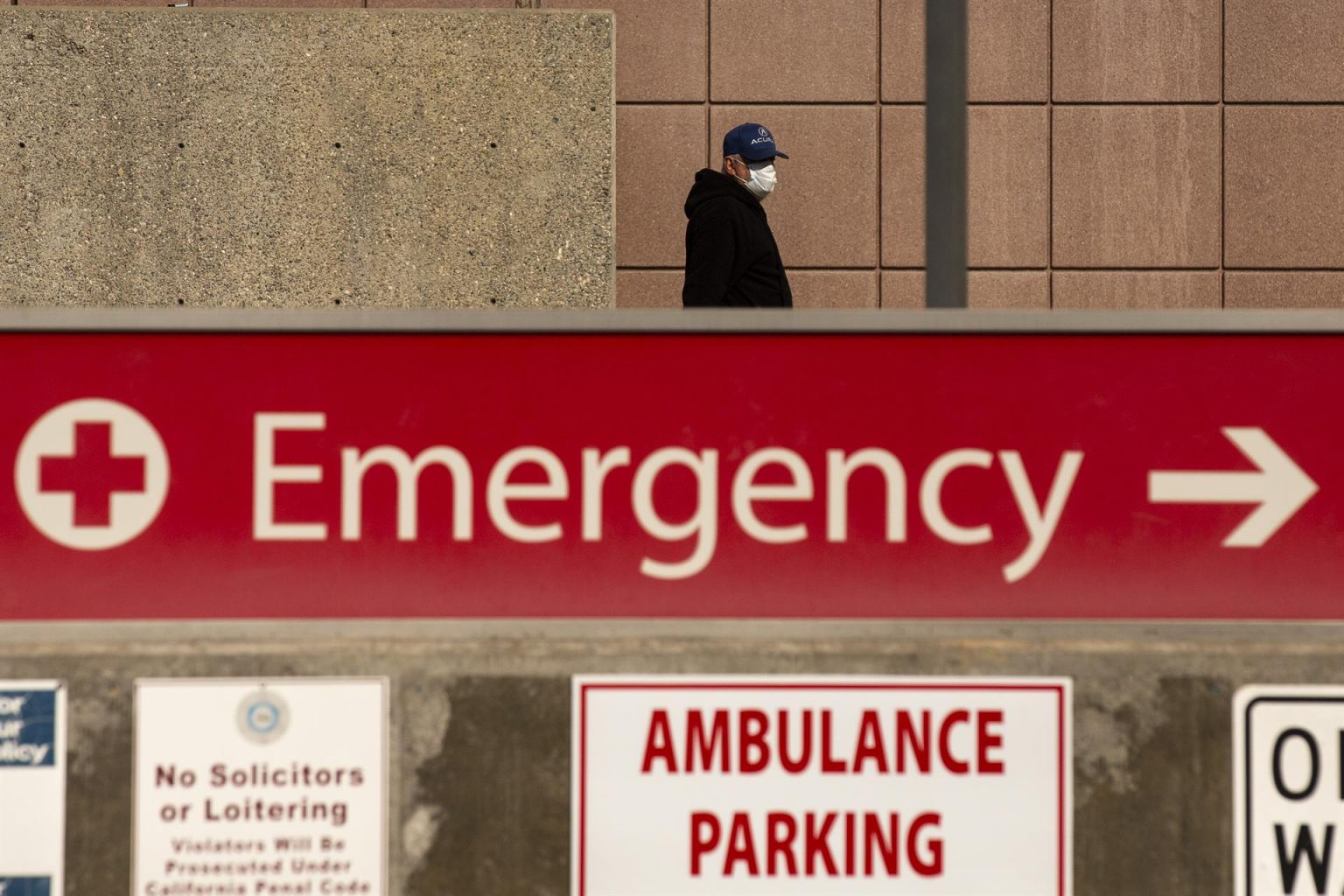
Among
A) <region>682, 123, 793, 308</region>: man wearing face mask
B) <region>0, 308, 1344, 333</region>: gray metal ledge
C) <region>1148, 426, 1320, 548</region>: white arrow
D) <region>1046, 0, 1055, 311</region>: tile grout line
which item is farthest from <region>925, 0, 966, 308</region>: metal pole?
<region>1046, 0, 1055, 311</region>: tile grout line

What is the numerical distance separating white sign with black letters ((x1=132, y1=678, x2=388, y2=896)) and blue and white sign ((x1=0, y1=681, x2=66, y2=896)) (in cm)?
15

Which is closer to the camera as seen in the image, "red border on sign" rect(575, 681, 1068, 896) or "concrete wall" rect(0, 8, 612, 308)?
"red border on sign" rect(575, 681, 1068, 896)

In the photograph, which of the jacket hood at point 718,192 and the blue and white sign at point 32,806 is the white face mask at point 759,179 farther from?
the blue and white sign at point 32,806

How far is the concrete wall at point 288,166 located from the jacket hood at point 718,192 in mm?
1511

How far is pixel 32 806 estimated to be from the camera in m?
2.72

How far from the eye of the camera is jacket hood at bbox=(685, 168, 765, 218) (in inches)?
244

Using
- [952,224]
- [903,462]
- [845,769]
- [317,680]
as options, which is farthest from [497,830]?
[952,224]

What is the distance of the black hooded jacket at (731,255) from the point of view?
19.9ft

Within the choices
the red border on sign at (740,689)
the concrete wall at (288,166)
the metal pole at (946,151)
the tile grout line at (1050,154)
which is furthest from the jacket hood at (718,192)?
the red border on sign at (740,689)

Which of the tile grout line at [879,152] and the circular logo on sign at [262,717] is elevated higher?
the tile grout line at [879,152]

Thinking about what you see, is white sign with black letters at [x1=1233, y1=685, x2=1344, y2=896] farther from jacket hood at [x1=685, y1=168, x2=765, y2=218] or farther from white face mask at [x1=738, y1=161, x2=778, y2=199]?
white face mask at [x1=738, y1=161, x2=778, y2=199]

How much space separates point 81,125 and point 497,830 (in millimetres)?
6214

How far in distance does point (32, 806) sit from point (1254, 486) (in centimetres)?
234

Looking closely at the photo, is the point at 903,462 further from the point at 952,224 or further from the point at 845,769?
the point at 952,224
